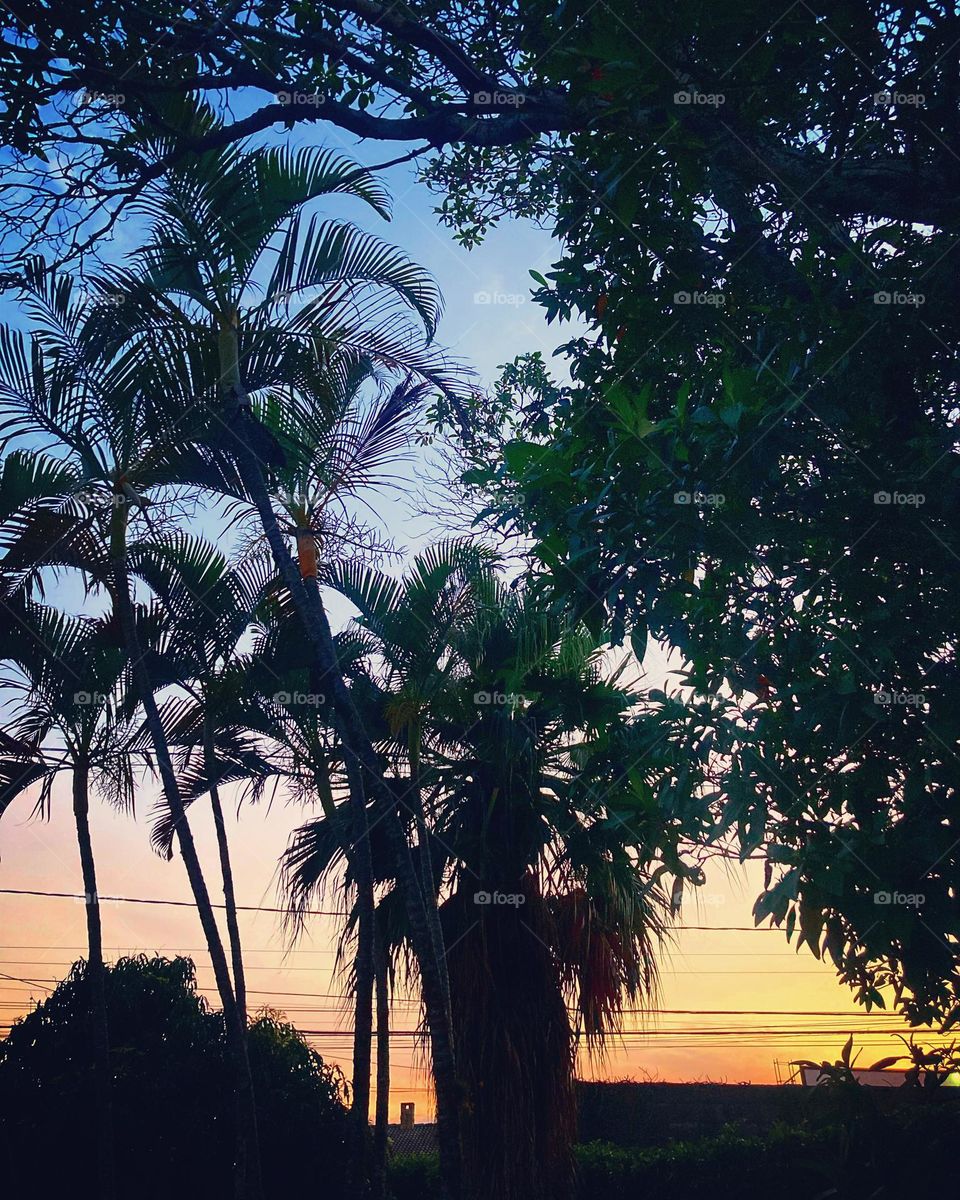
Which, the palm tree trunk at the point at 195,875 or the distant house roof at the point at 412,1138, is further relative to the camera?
the distant house roof at the point at 412,1138

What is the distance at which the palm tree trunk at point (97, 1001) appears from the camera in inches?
334

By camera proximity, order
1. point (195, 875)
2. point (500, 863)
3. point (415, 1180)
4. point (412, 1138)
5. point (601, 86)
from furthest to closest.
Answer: point (412, 1138)
point (415, 1180)
point (500, 863)
point (195, 875)
point (601, 86)

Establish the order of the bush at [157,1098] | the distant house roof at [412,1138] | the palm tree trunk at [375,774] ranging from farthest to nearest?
the distant house roof at [412,1138], the bush at [157,1098], the palm tree trunk at [375,774]

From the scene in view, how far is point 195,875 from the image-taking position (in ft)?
28.0

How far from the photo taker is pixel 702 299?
476 centimetres

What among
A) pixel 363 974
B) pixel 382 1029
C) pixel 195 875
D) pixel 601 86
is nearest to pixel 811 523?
pixel 601 86

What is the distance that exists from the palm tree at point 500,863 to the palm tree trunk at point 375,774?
1.40 meters

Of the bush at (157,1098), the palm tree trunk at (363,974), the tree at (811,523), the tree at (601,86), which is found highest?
the tree at (601,86)

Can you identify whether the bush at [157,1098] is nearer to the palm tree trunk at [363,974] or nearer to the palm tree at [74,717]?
the palm tree at [74,717]

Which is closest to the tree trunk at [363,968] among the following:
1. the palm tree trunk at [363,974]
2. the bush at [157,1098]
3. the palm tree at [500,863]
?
the palm tree trunk at [363,974]

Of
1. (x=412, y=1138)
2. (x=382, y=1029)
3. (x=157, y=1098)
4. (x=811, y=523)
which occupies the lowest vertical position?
(x=412, y=1138)

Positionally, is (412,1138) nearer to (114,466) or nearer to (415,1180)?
(415,1180)

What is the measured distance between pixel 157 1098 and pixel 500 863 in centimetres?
453

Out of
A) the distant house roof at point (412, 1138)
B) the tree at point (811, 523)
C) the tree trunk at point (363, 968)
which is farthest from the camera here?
the distant house roof at point (412, 1138)
